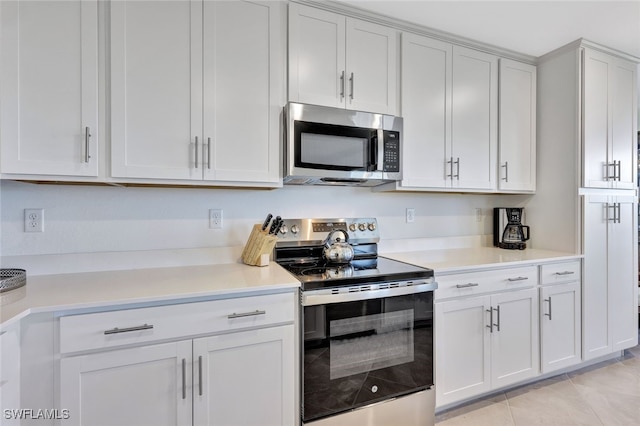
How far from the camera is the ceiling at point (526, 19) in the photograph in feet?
6.24

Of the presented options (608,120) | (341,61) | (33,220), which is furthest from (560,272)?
(33,220)

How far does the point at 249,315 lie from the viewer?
4.61ft

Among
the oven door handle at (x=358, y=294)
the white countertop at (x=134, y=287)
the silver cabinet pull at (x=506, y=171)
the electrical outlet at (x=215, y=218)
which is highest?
the silver cabinet pull at (x=506, y=171)

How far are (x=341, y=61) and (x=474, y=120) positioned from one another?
3.72ft

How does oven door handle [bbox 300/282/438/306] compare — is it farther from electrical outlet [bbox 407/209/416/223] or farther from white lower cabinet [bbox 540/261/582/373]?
white lower cabinet [bbox 540/261/582/373]

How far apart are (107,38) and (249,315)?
4.75 ft

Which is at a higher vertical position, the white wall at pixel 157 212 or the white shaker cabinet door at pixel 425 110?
the white shaker cabinet door at pixel 425 110

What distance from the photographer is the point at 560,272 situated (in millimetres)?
2246

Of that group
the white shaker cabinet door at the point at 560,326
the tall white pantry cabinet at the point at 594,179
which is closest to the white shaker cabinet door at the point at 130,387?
the white shaker cabinet door at the point at 560,326

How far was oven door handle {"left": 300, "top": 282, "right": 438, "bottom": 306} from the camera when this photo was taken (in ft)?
4.83

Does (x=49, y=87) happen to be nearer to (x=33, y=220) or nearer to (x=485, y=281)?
(x=33, y=220)

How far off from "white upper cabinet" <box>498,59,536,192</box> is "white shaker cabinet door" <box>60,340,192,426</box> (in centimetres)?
247

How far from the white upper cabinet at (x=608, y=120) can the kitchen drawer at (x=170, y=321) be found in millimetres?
2465

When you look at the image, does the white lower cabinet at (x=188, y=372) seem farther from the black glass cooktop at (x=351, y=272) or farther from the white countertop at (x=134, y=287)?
the black glass cooktop at (x=351, y=272)
